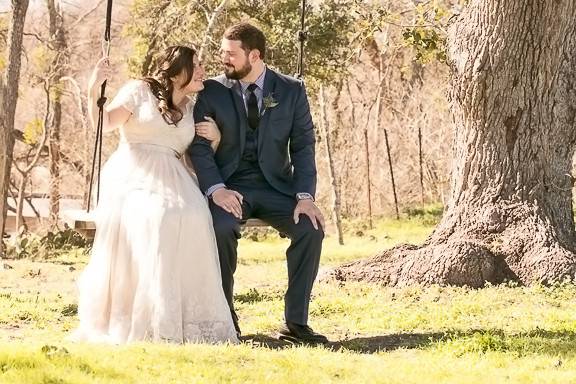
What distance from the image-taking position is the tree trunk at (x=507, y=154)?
27.9 feet

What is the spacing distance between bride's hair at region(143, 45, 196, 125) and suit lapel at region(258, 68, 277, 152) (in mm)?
467

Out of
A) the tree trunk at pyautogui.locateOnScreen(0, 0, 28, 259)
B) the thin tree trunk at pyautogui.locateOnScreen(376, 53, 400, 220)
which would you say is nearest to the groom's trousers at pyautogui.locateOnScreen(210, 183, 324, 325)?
the tree trunk at pyautogui.locateOnScreen(0, 0, 28, 259)

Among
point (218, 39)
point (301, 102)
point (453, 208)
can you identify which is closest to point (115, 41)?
point (218, 39)

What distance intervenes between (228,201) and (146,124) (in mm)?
609

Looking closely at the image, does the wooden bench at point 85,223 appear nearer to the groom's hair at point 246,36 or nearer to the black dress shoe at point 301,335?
the black dress shoe at point 301,335

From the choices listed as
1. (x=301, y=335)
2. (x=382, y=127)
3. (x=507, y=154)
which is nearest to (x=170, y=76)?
(x=301, y=335)

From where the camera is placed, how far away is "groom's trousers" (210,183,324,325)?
5934 millimetres

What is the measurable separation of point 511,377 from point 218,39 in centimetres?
1143

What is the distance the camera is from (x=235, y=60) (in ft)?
20.3

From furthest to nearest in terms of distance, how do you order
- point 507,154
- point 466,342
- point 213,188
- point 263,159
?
point 507,154 → point 263,159 → point 213,188 → point 466,342

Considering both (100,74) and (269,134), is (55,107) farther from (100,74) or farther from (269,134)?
(269,134)

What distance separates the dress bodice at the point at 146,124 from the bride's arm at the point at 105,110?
0.11 feet

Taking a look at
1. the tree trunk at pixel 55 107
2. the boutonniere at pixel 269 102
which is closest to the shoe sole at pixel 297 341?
the boutonniere at pixel 269 102

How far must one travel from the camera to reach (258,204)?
6191 millimetres
